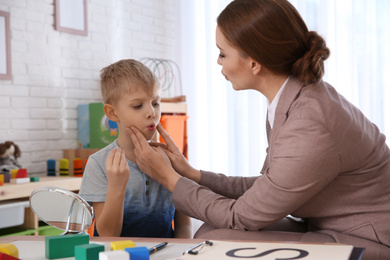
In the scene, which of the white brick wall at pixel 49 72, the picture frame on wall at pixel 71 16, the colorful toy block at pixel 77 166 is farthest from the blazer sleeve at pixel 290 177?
the picture frame on wall at pixel 71 16

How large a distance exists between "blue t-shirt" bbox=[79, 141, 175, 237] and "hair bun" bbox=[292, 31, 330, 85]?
25.4 inches

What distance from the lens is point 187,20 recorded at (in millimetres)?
4355

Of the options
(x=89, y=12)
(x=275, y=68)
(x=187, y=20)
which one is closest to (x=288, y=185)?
(x=275, y=68)

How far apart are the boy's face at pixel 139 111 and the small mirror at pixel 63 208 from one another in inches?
23.7

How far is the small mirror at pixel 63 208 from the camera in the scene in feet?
3.19

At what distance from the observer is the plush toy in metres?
2.91

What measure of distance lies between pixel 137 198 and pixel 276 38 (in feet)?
2.34

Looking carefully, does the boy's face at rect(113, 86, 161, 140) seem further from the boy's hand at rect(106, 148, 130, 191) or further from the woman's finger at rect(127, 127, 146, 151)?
the boy's hand at rect(106, 148, 130, 191)

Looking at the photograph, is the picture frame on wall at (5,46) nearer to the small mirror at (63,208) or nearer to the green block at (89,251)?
the small mirror at (63,208)

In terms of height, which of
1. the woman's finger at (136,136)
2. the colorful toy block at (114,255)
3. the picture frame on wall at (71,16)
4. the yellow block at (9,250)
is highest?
the picture frame on wall at (71,16)

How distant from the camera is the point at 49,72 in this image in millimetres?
3395

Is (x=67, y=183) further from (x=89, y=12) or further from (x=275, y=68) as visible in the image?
(x=275, y=68)

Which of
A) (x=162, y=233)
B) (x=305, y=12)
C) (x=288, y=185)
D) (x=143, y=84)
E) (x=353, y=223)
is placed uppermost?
(x=305, y=12)

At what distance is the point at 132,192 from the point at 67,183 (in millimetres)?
1466
